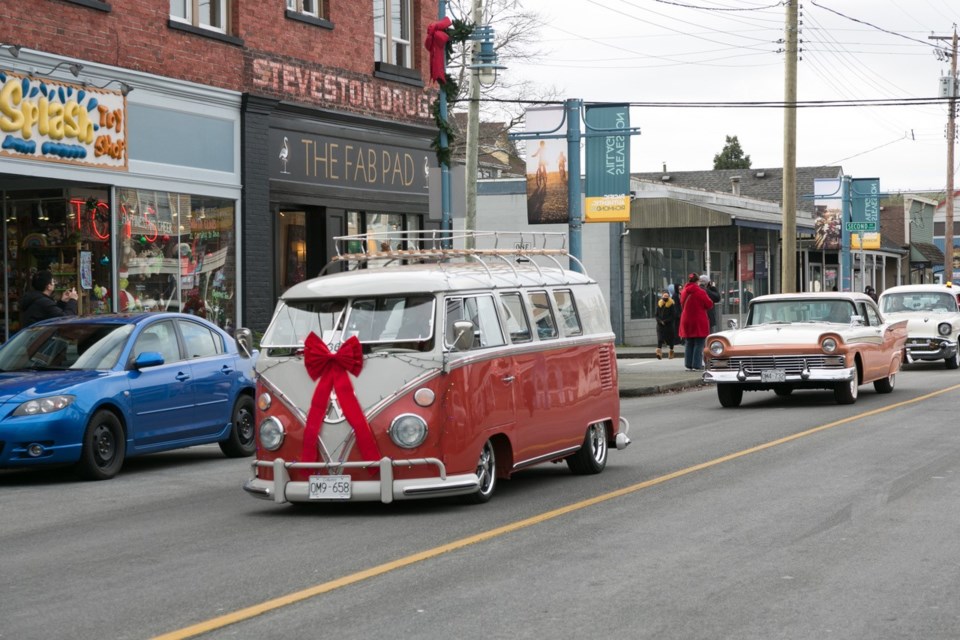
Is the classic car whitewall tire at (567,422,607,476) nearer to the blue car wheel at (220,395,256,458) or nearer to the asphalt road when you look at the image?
the asphalt road

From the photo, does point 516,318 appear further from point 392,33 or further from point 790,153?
point 790,153

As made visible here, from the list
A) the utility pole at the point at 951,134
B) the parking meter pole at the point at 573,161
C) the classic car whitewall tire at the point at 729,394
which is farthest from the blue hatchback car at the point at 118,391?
the utility pole at the point at 951,134

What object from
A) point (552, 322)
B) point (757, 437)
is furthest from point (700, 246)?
point (552, 322)

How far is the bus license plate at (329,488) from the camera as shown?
1012 cm

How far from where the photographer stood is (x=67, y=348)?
45.8 ft

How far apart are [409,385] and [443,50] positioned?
13.9 m

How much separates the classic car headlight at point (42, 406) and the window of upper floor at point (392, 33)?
1490 cm

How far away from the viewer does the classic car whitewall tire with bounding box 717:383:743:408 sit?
20.2 meters

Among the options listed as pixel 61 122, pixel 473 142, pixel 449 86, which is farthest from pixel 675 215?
pixel 61 122

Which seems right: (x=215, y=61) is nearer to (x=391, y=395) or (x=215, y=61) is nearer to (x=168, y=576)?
(x=391, y=395)

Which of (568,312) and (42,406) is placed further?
(42,406)

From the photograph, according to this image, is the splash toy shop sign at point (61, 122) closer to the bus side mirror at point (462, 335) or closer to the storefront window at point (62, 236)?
the storefront window at point (62, 236)

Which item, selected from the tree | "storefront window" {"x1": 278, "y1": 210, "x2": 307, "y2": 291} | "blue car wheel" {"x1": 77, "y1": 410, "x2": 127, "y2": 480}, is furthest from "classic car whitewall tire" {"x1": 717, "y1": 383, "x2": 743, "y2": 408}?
the tree

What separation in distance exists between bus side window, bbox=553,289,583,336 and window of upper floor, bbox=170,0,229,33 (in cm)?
1168
